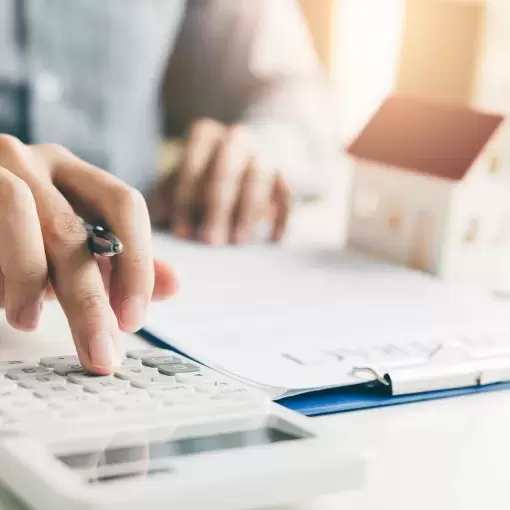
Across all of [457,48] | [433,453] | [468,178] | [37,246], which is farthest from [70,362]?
[457,48]

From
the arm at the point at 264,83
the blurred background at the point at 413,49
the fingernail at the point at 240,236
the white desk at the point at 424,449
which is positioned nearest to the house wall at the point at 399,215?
the fingernail at the point at 240,236

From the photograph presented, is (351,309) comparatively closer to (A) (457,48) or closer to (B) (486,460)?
(B) (486,460)

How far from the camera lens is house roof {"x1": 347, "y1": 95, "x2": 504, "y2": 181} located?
749 millimetres

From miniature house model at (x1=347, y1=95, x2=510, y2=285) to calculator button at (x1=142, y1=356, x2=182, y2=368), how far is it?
379 millimetres

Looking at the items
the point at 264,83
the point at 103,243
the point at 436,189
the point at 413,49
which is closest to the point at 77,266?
the point at 103,243

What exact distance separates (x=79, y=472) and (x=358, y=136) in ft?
2.05

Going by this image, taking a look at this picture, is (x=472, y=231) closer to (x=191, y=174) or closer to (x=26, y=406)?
(x=191, y=174)

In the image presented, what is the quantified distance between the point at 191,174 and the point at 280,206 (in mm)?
99

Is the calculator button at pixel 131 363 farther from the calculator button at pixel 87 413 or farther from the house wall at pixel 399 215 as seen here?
the house wall at pixel 399 215

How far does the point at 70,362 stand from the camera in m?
0.41

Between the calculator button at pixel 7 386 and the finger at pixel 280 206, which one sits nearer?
the calculator button at pixel 7 386

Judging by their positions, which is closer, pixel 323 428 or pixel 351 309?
pixel 323 428

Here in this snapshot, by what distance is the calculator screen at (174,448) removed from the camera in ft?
0.96

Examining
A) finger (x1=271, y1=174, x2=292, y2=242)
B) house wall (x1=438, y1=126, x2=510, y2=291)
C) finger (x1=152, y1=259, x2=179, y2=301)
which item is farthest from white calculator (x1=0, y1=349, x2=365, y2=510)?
finger (x1=271, y1=174, x2=292, y2=242)
